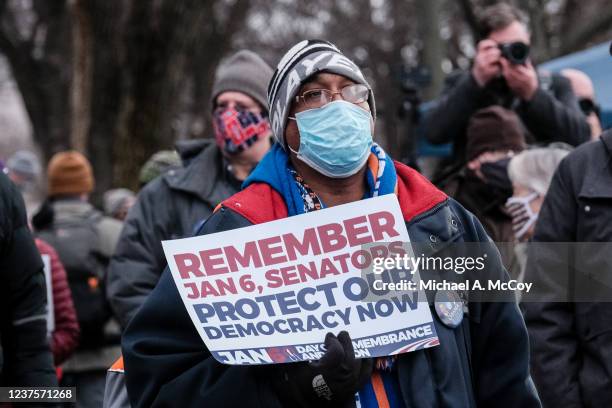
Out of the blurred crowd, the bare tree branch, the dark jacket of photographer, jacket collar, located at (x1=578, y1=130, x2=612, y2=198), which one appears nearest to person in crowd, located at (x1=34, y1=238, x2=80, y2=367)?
the blurred crowd

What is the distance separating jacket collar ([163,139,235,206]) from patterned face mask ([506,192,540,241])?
1285mm

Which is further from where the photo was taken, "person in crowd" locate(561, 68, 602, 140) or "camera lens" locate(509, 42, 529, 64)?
"person in crowd" locate(561, 68, 602, 140)

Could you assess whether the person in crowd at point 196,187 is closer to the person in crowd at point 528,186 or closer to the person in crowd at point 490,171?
the person in crowd at point 490,171

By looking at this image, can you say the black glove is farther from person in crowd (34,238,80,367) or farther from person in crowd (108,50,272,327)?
person in crowd (34,238,80,367)

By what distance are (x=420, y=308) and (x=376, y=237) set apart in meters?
0.21

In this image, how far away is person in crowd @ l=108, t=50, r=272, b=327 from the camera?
487 centimetres

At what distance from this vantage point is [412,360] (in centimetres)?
268

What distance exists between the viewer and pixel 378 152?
9.73 ft

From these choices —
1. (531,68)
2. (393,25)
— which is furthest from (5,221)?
(393,25)

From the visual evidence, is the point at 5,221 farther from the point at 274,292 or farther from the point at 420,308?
the point at 420,308

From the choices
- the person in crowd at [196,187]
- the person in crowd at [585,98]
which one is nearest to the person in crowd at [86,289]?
the person in crowd at [196,187]

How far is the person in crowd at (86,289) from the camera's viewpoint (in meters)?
6.28

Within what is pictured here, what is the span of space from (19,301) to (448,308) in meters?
1.68

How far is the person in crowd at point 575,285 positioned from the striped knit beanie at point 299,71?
928 millimetres
